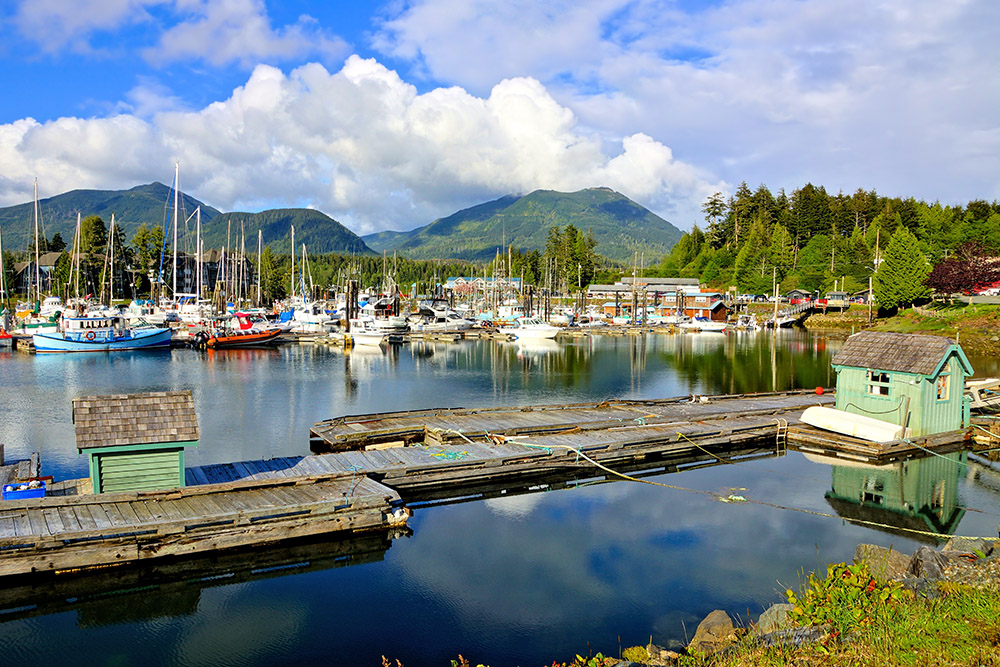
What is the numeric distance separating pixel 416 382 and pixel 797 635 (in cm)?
4176

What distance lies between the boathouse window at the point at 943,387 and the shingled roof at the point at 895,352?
1582 millimetres

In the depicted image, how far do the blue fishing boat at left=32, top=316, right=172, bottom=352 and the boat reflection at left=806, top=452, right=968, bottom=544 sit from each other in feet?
206

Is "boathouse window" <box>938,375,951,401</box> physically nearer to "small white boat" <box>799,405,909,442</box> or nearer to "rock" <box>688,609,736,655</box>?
"small white boat" <box>799,405,909,442</box>

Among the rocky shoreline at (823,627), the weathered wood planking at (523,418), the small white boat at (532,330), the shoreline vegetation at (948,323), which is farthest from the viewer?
the small white boat at (532,330)

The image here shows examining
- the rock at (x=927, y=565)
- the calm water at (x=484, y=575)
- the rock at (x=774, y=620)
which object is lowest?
the calm water at (x=484, y=575)

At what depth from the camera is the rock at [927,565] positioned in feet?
39.4

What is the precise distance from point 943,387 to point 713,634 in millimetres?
21166

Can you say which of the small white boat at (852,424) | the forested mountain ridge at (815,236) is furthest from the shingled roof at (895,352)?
the forested mountain ridge at (815,236)

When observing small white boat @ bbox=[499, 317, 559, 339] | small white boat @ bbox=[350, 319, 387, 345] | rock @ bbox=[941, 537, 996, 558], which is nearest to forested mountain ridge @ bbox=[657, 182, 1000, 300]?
small white boat @ bbox=[499, 317, 559, 339]

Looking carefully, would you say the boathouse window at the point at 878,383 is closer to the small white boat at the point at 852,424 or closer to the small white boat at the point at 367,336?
the small white boat at the point at 852,424

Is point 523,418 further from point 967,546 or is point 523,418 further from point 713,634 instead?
point 713,634

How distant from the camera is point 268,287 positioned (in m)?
132

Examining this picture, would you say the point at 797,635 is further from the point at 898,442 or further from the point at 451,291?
the point at 451,291

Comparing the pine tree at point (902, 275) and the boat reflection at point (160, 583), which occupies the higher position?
the pine tree at point (902, 275)
